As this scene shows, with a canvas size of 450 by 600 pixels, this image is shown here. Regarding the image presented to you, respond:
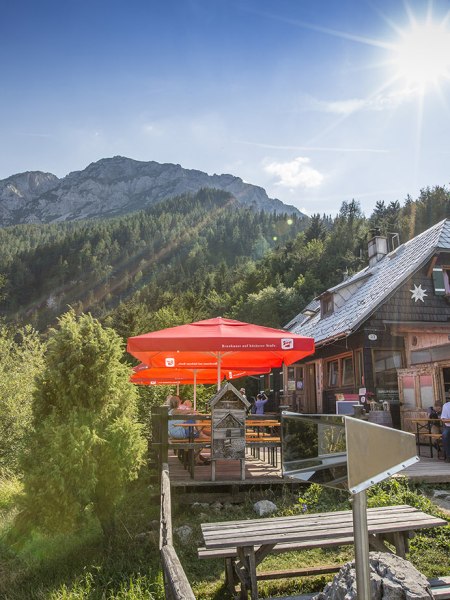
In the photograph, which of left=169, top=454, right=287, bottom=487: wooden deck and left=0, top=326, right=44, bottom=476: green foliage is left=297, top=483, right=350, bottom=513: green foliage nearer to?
left=169, top=454, right=287, bottom=487: wooden deck

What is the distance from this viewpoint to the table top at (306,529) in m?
4.32

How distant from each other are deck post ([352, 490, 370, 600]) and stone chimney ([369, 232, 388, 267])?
2338 centimetres

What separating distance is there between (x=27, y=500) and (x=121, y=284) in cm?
9398

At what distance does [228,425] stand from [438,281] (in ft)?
38.0

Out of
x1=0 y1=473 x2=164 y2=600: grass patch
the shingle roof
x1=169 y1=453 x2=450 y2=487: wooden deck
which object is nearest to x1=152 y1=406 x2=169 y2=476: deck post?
x1=169 y1=453 x2=450 y2=487: wooden deck

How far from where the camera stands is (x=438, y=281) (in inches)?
644

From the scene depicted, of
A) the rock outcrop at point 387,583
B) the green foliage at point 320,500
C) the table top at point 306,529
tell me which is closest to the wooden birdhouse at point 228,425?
the green foliage at point 320,500

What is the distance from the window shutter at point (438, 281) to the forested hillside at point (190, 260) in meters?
Result: 24.5

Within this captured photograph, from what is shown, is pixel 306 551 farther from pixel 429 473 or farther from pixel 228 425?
pixel 429 473

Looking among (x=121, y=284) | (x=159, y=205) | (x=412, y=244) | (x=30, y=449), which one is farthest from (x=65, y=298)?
(x=30, y=449)

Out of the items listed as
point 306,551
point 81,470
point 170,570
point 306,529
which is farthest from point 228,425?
point 170,570

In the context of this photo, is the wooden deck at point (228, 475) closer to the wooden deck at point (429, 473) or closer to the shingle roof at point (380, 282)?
the wooden deck at point (429, 473)

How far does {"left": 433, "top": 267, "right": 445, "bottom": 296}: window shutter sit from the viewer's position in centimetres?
1630

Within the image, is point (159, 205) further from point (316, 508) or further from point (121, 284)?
point (316, 508)
